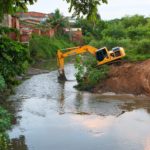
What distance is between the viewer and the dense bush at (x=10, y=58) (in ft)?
44.0

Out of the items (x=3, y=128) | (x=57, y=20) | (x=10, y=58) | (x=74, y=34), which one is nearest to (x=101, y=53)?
(x=10, y=58)

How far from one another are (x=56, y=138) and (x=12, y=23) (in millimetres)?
27197

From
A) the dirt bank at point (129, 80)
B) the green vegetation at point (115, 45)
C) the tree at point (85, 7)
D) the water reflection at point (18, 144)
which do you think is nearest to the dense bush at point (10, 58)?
the water reflection at point (18, 144)

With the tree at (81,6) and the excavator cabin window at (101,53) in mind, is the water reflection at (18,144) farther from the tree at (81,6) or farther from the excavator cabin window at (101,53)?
the excavator cabin window at (101,53)

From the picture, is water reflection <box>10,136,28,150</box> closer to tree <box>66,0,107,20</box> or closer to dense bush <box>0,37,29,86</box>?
dense bush <box>0,37,29,86</box>

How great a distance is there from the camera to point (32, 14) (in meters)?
77.2

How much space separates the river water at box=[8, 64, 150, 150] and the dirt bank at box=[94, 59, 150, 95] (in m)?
0.86

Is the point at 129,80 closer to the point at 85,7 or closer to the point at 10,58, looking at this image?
the point at 10,58

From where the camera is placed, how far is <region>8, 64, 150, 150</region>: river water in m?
14.3

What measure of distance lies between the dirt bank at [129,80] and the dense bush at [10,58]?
11076mm

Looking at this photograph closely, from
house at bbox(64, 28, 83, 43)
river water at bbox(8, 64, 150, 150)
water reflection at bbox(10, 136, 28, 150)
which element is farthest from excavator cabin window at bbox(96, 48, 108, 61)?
house at bbox(64, 28, 83, 43)

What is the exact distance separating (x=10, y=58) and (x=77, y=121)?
17.2ft

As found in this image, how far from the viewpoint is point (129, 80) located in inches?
979

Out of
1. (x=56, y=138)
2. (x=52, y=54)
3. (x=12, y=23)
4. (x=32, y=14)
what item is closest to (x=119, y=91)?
(x=56, y=138)
